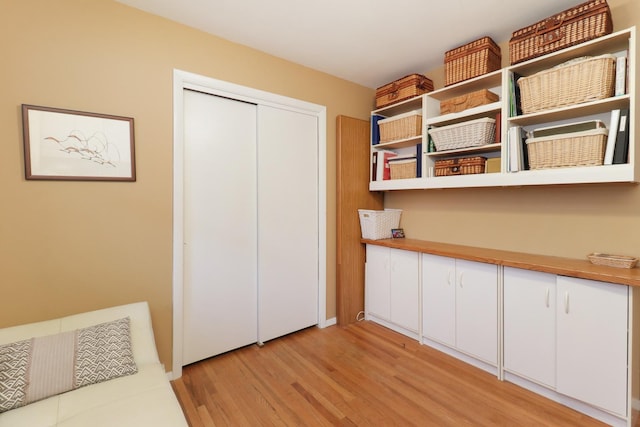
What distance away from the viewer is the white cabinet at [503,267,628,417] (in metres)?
1.55

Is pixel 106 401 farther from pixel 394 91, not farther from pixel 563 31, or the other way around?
pixel 563 31

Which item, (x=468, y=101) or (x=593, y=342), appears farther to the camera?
(x=468, y=101)

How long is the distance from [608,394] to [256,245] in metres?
2.39

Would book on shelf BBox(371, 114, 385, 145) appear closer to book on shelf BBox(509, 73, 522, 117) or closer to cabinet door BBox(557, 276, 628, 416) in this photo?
book on shelf BBox(509, 73, 522, 117)

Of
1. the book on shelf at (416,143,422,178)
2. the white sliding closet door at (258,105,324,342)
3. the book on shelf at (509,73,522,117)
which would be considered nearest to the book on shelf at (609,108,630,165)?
the book on shelf at (509,73,522,117)

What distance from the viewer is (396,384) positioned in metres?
1.98

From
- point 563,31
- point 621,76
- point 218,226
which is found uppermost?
point 563,31

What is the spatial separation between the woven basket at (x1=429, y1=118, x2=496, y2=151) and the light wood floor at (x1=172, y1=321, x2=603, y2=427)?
5.47 feet

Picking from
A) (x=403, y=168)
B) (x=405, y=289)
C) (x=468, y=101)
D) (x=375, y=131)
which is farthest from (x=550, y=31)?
(x=405, y=289)

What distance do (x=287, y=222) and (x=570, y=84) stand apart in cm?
216

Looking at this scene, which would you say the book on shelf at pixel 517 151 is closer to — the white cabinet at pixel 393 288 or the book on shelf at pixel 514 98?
the book on shelf at pixel 514 98

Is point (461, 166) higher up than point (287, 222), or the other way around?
point (461, 166)

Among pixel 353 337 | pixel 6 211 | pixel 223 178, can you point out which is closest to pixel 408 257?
pixel 353 337

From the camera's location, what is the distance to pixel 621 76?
1.62 m
